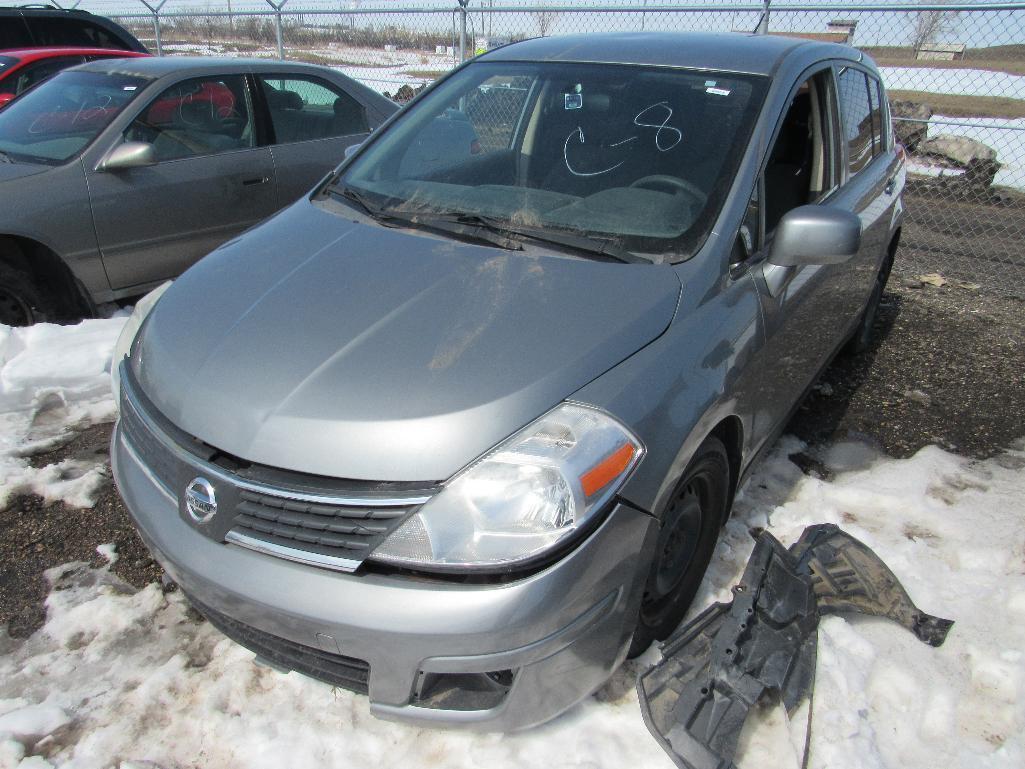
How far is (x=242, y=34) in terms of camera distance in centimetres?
1520

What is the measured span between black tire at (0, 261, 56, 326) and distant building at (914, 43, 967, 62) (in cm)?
880

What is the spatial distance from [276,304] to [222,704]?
1135mm

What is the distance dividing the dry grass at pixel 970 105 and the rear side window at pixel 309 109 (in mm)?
9017

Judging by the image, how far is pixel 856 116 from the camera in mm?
3559

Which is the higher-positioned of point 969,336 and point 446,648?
point 446,648

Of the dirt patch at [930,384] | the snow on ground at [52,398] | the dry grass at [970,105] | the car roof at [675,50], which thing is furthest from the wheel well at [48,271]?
the dry grass at [970,105]

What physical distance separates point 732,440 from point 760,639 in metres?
0.62

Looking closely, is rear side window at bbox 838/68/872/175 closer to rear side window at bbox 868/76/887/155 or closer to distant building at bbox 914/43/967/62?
rear side window at bbox 868/76/887/155

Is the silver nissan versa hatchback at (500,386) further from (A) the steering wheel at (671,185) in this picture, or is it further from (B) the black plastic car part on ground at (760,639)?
(B) the black plastic car part on ground at (760,639)

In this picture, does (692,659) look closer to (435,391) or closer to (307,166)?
(435,391)

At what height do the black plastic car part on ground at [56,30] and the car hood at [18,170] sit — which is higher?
the black plastic car part on ground at [56,30]

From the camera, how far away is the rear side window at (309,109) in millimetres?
5223

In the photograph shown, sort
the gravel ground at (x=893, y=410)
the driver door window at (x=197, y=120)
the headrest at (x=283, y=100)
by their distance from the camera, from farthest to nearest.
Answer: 1. the headrest at (x=283, y=100)
2. the driver door window at (x=197, y=120)
3. the gravel ground at (x=893, y=410)

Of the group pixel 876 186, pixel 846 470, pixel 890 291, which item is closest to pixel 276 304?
pixel 846 470
